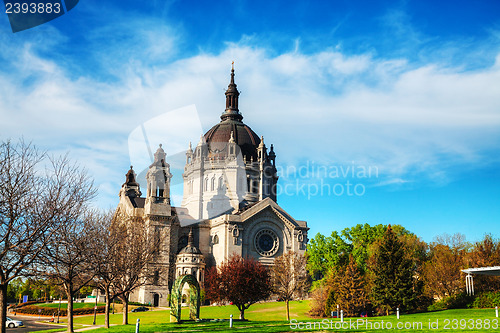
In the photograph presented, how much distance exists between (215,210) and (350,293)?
131 ft

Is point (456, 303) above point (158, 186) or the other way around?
the other way around

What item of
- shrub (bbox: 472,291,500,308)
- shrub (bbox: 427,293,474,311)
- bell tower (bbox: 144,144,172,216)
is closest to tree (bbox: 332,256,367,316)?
shrub (bbox: 427,293,474,311)

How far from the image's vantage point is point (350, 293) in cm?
4269

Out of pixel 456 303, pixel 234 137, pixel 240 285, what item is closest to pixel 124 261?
pixel 240 285

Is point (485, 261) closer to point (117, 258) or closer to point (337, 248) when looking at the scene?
point (337, 248)

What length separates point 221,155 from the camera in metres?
82.9

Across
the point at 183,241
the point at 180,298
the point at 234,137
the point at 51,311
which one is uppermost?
the point at 234,137

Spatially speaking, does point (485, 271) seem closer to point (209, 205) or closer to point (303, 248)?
point (303, 248)

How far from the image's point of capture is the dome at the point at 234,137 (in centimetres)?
8519

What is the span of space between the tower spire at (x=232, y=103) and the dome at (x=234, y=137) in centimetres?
221

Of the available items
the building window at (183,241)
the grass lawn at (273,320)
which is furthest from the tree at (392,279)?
the building window at (183,241)

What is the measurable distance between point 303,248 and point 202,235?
1563 cm

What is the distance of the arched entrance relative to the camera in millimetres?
33875

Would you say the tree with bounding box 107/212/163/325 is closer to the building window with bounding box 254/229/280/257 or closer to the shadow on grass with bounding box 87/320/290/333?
the shadow on grass with bounding box 87/320/290/333
